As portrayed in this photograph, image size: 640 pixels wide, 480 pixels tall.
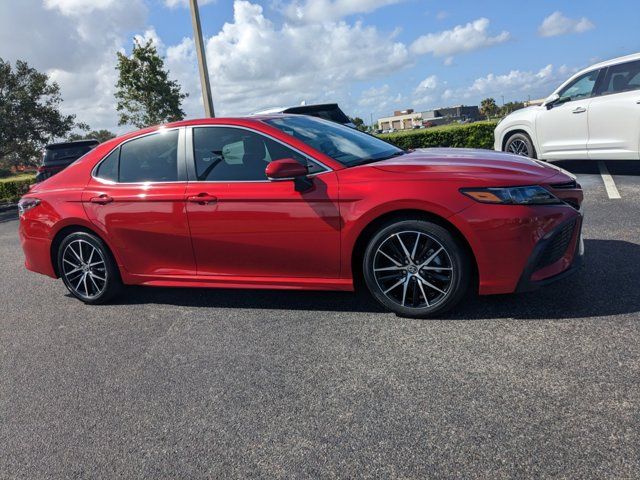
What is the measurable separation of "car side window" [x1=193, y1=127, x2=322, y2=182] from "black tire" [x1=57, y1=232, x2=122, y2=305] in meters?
1.28

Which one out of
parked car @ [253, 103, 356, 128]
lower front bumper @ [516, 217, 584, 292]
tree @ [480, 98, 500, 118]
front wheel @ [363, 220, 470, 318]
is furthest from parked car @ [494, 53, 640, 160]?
tree @ [480, 98, 500, 118]

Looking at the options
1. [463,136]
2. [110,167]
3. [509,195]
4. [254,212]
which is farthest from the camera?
[463,136]

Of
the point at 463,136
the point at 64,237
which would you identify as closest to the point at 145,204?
the point at 64,237

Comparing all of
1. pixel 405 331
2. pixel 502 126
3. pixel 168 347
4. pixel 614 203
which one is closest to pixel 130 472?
pixel 168 347

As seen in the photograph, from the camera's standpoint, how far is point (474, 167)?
12.2 feet

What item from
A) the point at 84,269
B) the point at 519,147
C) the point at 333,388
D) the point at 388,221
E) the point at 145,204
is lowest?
the point at 333,388

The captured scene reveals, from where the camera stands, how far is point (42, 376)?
3631 millimetres

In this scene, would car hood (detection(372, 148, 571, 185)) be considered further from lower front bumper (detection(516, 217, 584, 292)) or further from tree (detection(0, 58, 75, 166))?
tree (detection(0, 58, 75, 166))

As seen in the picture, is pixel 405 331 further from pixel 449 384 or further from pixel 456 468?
pixel 456 468

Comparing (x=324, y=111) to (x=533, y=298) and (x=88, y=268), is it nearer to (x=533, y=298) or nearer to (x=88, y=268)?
(x=88, y=268)

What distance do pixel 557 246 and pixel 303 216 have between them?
1717 millimetres

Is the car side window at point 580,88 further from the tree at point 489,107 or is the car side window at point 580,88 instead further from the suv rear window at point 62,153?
the tree at point 489,107

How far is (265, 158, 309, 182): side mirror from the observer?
3.76 metres

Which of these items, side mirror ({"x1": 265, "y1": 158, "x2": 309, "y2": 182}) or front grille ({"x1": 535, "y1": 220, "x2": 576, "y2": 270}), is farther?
side mirror ({"x1": 265, "y1": 158, "x2": 309, "y2": 182})
